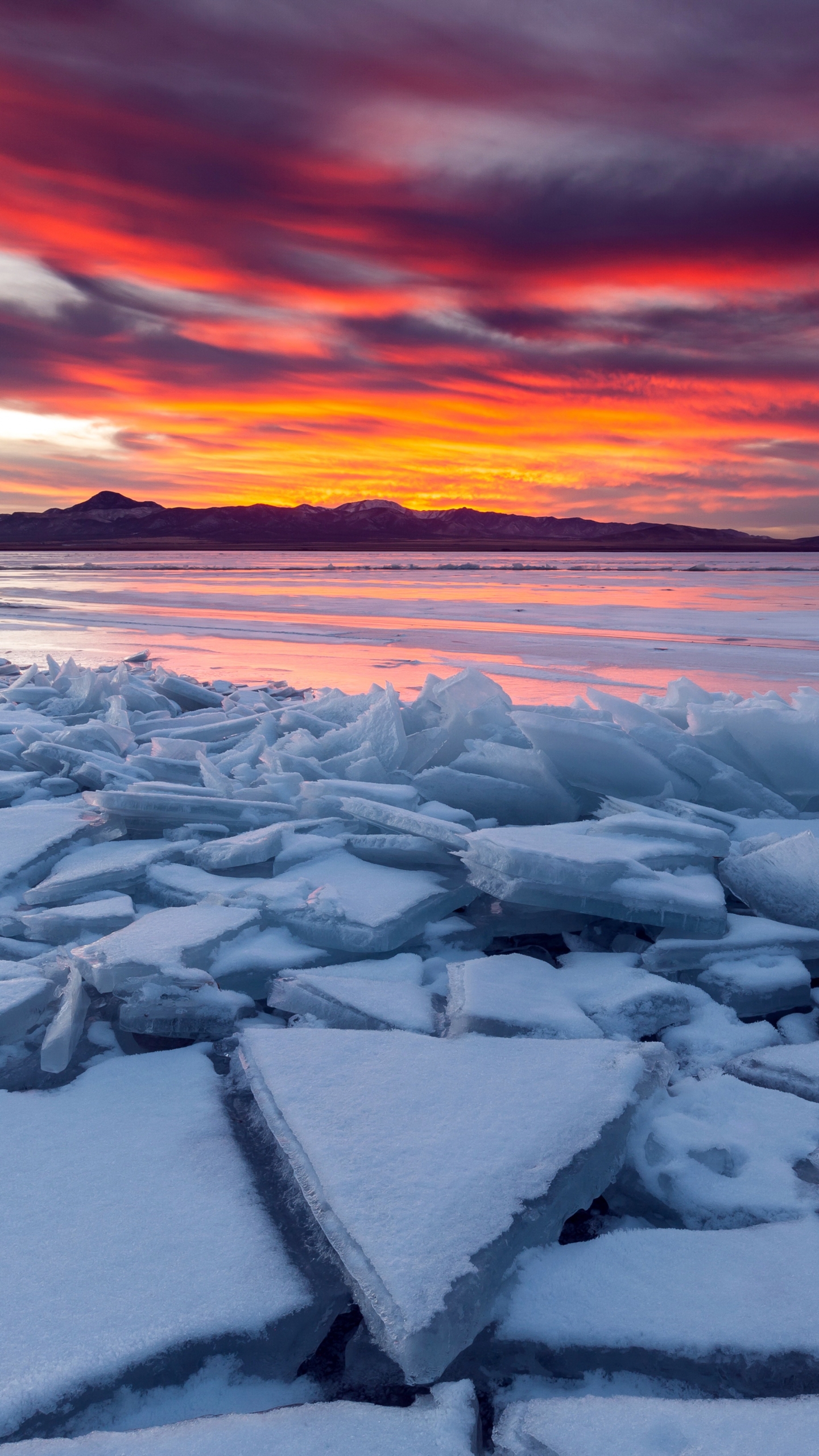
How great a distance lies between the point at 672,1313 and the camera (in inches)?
37.4

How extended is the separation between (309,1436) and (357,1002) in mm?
777

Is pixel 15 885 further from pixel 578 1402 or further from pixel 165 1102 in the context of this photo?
pixel 578 1402

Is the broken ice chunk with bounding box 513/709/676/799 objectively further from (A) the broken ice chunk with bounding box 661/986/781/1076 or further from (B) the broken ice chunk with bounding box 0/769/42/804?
(B) the broken ice chunk with bounding box 0/769/42/804

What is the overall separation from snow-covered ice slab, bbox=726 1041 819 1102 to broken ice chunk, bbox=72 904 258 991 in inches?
38.7

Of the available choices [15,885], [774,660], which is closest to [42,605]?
[774,660]

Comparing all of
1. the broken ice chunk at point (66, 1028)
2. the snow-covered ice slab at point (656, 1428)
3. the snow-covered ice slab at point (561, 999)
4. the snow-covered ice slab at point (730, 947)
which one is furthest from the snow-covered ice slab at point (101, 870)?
the snow-covered ice slab at point (656, 1428)

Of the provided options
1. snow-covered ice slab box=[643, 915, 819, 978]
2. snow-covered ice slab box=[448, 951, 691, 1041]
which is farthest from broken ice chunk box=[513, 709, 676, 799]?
snow-covered ice slab box=[448, 951, 691, 1041]

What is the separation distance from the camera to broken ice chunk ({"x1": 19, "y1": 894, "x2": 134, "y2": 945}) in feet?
6.31

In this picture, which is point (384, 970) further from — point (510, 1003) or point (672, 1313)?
point (672, 1313)

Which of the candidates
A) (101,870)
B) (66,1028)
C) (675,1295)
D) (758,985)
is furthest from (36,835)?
(675,1295)

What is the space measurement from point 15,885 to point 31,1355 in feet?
4.98

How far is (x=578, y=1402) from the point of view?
840 mm

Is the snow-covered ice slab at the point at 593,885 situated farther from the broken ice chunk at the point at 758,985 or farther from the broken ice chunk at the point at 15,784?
the broken ice chunk at the point at 15,784

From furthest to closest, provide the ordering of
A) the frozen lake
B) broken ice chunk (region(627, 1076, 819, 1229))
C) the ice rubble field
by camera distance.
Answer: the frozen lake, broken ice chunk (region(627, 1076, 819, 1229)), the ice rubble field
